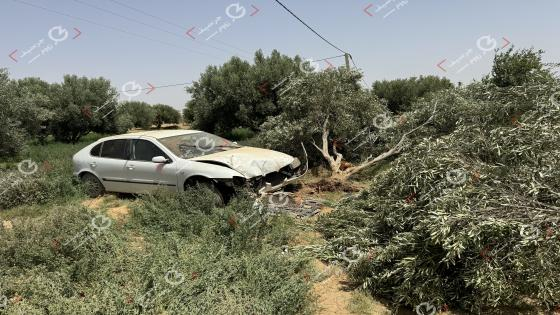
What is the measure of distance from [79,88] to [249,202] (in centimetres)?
2506

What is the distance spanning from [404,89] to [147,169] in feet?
80.2

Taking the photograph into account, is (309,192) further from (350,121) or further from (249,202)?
(350,121)

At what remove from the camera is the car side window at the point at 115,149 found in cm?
847

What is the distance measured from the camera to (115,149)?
8664mm
